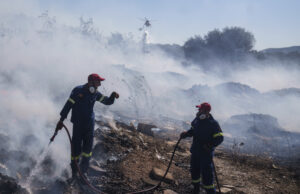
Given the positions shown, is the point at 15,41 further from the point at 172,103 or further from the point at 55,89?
the point at 172,103

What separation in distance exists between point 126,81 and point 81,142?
1503 cm

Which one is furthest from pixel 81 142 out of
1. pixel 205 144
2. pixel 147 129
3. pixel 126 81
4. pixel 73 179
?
pixel 126 81

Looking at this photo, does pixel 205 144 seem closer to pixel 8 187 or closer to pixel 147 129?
pixel 8 187

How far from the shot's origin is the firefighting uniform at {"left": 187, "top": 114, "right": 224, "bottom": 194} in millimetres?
3902

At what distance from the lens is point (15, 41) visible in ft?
53.1

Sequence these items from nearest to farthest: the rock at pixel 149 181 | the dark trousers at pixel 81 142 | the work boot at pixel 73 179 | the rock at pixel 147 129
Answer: the work boot at pixel 73 179 → the dark trousers at pixel 81 142 → the rock at pixel 149 181 → the rock at pixel 147 129

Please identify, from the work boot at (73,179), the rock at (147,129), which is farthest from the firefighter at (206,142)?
the rock at (147,129)

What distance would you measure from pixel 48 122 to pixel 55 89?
651 centimetres

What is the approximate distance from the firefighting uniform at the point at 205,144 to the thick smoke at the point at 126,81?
9.21 feet

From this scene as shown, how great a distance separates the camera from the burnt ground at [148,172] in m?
4.28

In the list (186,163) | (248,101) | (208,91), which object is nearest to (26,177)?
(186,163)

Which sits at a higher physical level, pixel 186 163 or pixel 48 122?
pixel 48 122

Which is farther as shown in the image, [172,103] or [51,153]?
[172,103]

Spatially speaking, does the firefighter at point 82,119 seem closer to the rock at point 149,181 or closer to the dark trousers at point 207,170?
the rock at point 149,181
